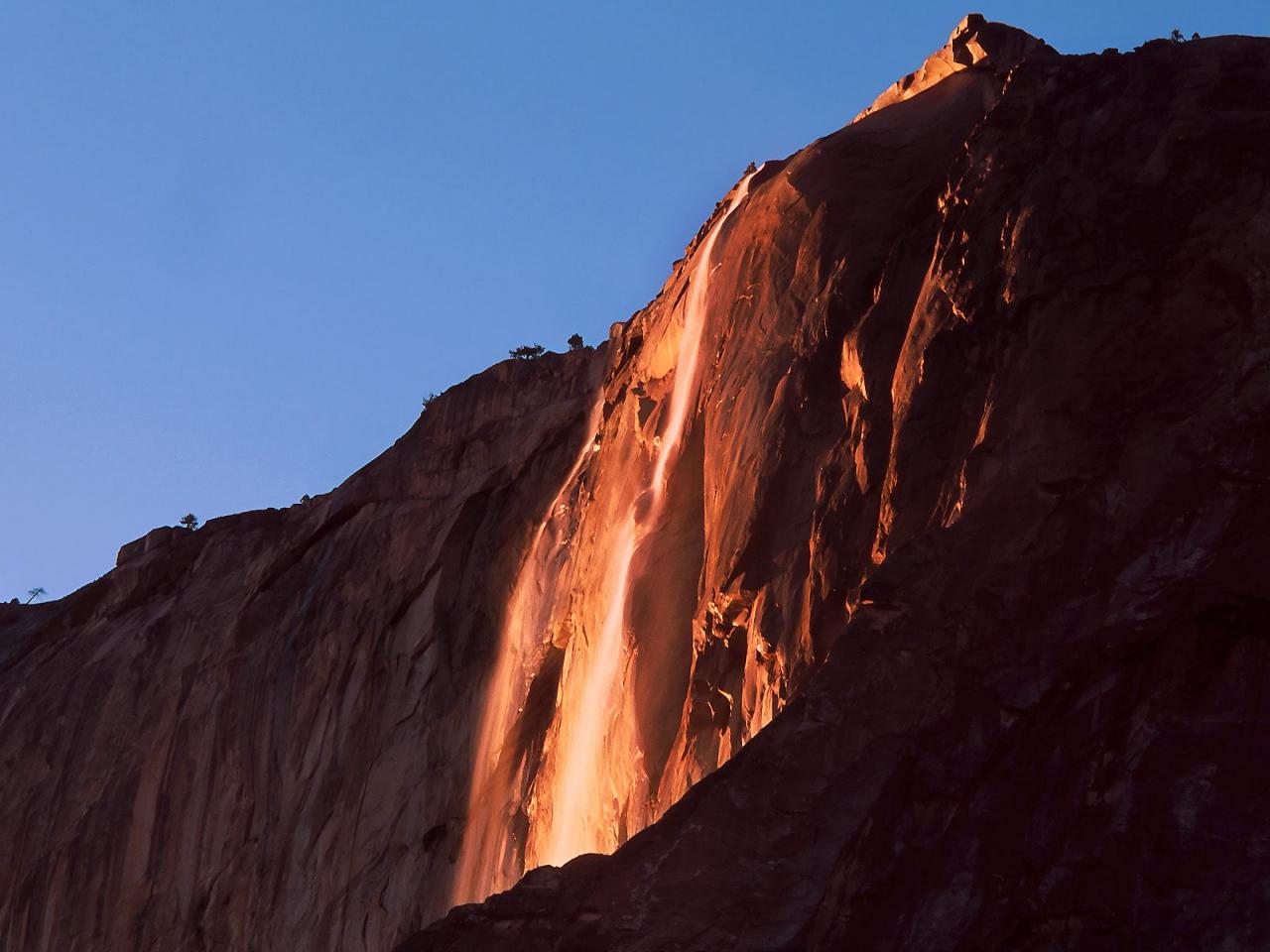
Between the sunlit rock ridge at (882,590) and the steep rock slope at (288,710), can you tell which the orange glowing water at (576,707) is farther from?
the steep rock slope at (288,710)

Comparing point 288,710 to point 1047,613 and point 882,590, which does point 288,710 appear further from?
point 1047,613

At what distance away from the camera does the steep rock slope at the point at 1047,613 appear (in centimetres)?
1342

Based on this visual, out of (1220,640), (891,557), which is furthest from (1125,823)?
(891,557)

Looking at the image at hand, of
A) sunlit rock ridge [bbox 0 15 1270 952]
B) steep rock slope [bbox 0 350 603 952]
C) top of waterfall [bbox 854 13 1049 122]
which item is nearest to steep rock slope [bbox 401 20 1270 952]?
sunlit rock ridge [bbox 0 15 1270 952]

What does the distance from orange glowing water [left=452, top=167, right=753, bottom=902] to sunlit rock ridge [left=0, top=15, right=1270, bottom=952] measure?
3.3 inches

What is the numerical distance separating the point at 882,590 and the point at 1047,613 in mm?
1307

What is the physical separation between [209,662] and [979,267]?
23.2 meters

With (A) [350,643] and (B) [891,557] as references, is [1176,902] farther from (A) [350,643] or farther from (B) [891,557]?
(A) [350,643]

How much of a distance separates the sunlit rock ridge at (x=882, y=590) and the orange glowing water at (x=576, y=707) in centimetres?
8

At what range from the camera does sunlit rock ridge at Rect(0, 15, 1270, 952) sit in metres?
13.7

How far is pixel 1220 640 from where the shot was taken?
45.9 feet

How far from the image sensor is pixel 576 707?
2383cm

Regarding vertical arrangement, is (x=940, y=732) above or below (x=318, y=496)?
below

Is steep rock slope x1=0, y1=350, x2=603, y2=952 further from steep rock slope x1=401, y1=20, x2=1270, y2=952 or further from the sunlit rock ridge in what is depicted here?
steep rock slope x1=401, y1=20, x2=1270, y2=952
